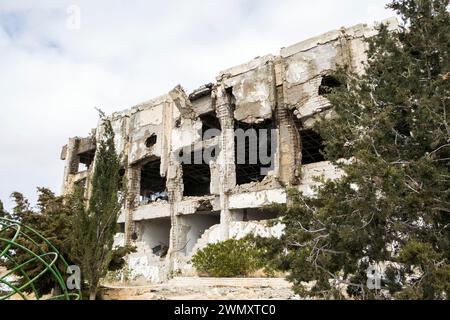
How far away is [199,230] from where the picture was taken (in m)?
21.4

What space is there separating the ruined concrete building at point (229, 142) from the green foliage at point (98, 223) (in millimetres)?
3085

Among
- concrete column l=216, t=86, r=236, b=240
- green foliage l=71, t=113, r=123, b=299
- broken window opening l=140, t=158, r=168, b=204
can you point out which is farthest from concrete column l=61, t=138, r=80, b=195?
green foliage l=71, t=113, r=123, b=299

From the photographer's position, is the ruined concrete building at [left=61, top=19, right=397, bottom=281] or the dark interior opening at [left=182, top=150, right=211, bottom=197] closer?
the ruined concrete building at [left=61, top=19, right=397, bottom=281]

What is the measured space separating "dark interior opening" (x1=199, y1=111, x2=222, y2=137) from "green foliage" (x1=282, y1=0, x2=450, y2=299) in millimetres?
14107

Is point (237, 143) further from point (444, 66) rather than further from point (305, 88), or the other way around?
point (444, 66)

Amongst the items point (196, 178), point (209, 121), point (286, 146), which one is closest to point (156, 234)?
point (196, 178)

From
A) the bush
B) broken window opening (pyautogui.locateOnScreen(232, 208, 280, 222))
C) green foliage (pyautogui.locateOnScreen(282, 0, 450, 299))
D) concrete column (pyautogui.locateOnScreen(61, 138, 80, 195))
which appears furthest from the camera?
concrete column (pyautogui.locateOnScreen(61, 138, 80, 195))

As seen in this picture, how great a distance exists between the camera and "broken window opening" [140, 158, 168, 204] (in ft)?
87.3

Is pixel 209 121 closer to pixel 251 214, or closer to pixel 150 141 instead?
pixel 150 141

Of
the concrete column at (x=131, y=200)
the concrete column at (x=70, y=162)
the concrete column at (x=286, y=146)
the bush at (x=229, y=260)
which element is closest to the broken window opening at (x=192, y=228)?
the concrete column at (x=131, y=200)

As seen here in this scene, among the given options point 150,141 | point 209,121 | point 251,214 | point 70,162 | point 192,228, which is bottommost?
point 192,228

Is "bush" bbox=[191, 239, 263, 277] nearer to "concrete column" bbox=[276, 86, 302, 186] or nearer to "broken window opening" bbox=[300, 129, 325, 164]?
"concrete column" bbox=[276, 86, 302, 186]

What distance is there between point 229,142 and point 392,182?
45.1 feet

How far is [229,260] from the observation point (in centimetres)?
1308
